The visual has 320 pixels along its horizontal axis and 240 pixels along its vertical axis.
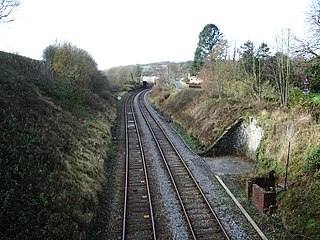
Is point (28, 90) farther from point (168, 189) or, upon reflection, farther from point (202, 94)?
point (202, 94)

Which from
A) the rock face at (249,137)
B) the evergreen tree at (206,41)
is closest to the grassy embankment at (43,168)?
the rock face at (249,137)

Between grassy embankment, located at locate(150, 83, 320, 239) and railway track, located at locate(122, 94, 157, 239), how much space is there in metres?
3.88

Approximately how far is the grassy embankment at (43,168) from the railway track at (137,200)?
1270 mm

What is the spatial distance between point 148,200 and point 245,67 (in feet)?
61.3

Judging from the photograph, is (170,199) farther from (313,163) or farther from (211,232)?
(313,163)

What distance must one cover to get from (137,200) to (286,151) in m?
6.95

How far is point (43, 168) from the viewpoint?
38.7ft

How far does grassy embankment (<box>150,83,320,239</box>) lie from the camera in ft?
33.2

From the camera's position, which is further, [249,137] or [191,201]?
[249,137]

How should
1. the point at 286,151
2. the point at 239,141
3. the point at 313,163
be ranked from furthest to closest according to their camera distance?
the point at 239,141, the point at 286,151, the point at 313,163

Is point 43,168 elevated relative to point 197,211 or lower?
elevated

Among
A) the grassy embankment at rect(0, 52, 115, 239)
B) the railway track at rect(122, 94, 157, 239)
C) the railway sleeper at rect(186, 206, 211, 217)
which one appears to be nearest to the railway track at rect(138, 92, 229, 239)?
the railway sleeper at rect(186, 206, 211, 217)

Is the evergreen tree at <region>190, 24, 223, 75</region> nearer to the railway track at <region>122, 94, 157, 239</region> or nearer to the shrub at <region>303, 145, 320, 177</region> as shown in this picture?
the railway track at <region>122, 94, 157, 239</region>

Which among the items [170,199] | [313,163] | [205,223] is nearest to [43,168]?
[170,199]
